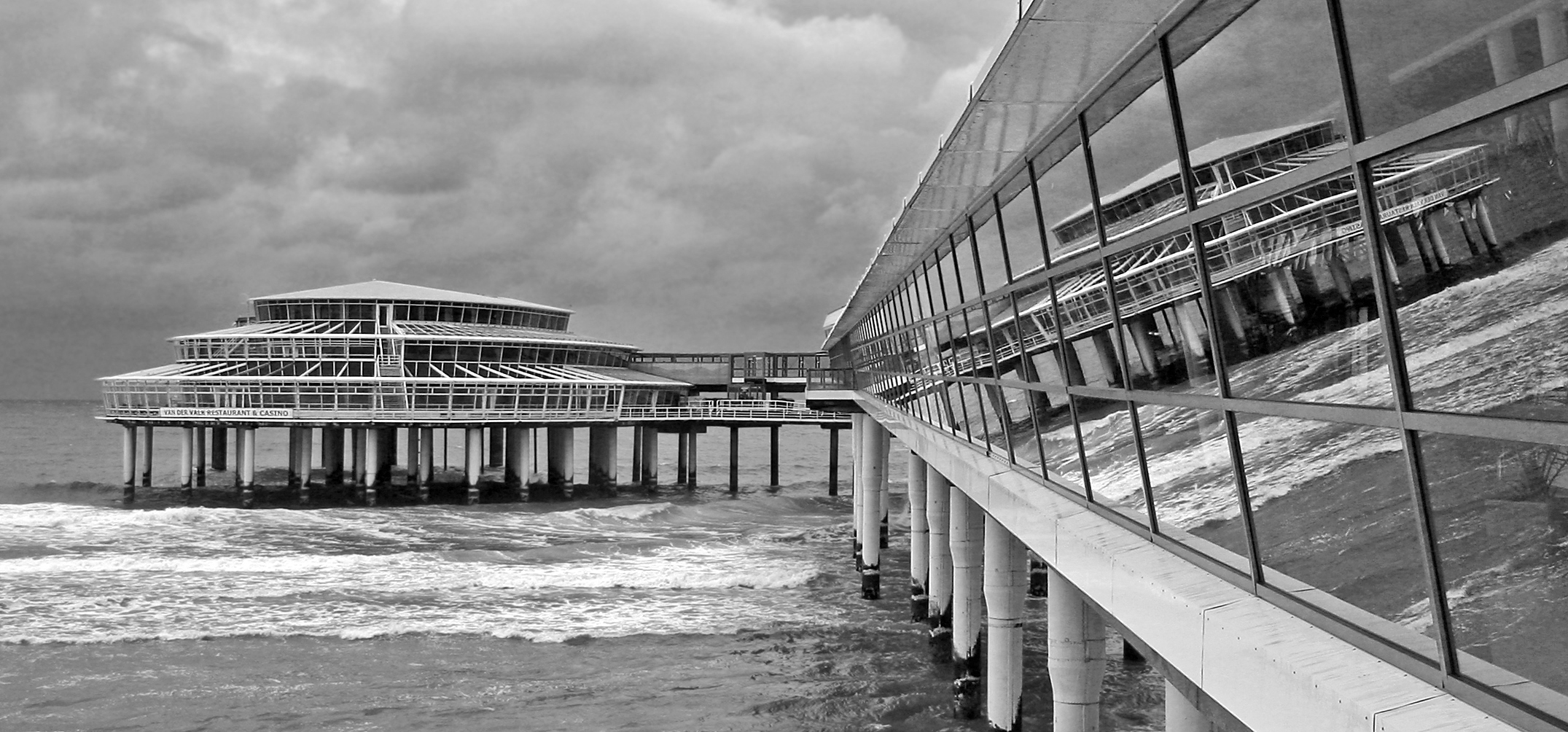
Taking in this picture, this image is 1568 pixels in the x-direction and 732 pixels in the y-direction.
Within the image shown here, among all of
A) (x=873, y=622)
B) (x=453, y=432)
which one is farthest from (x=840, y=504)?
(x=453, y=432)

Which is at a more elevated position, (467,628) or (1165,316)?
(1165,316)

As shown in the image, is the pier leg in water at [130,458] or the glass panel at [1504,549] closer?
the glass panel at [1504,549]

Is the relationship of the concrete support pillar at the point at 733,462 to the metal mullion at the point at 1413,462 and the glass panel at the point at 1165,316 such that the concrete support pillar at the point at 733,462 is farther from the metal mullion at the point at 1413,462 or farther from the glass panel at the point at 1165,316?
the metal mullion at the point at 1413,462

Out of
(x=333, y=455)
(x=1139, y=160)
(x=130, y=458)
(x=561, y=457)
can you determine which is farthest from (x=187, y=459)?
(x=1139, y=160)

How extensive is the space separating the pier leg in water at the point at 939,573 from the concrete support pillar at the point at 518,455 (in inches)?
1405

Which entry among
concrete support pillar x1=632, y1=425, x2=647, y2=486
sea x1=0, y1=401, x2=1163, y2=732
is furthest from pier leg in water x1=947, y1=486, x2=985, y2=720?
concrete support pillar x1=632, y1=425, x2=647, y2=486

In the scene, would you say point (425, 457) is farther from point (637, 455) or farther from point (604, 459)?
point (637, 455)

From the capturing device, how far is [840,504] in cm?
4900

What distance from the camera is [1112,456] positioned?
664 cm

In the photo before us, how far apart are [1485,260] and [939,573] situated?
15759 millimetres

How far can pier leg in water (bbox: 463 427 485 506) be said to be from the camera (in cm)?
4950

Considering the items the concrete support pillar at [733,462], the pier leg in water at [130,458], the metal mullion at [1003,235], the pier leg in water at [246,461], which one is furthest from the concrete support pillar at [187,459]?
the metal mullion at [1003,235]

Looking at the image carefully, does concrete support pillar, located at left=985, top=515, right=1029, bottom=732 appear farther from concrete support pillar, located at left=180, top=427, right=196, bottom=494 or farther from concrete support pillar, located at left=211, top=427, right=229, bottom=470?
concrete support pillar, located at left=211, top=427, right=229, bottom=470

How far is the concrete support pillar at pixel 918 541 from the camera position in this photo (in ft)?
67.3
